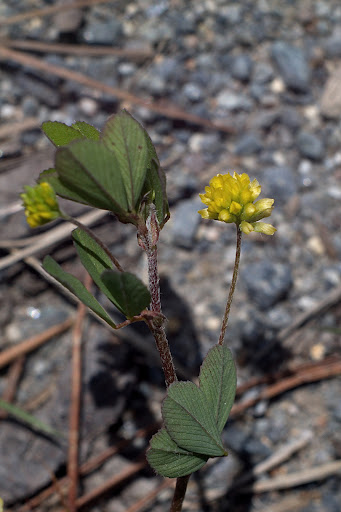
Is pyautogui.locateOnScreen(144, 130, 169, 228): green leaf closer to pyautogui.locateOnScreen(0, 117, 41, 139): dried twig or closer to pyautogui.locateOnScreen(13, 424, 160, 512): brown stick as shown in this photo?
pyautogui.locateOnScreen(13, 424, 160, 512): brown stick

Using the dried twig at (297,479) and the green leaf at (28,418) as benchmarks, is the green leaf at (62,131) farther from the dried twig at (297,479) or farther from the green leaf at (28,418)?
the dried twig at (297,479)

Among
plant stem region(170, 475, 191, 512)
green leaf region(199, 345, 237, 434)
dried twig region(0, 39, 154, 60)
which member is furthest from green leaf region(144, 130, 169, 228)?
dried twig region(0, 39, 154, 60)

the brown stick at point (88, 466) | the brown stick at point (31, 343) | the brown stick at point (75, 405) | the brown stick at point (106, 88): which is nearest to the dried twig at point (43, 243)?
the brown stick at point (75, 405)

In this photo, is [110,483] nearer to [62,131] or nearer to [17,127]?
[62,131]

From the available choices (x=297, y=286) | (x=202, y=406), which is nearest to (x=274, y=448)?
(x=297, y=286)

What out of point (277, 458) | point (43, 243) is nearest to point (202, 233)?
point (43, 243)

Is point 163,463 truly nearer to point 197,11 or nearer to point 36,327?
point 36,327
